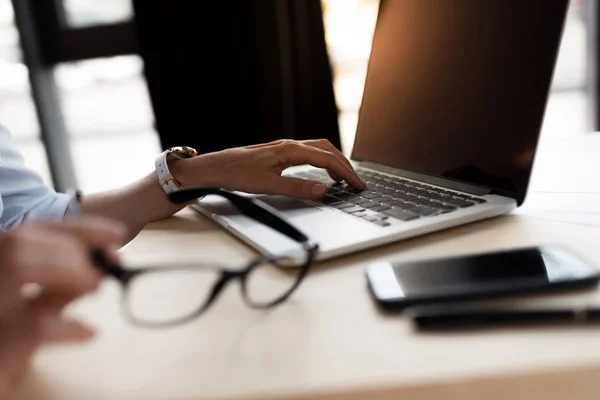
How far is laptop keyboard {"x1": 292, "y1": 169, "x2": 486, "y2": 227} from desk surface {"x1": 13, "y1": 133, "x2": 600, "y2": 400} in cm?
15

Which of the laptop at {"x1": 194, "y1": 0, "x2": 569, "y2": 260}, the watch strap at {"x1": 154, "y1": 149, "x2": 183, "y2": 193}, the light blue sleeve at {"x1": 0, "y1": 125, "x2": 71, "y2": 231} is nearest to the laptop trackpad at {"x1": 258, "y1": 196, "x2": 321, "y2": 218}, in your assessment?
the laptop at {"x1": 194, "y1": 0, "x2": 569, "y2": 260}

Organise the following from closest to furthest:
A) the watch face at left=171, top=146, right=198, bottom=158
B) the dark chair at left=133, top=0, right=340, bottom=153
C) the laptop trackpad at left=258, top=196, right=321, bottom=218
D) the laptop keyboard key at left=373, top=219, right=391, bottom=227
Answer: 1. the laptop keyboard key at left=373, top=219, right=391, bottom=227
2. the laptop trackpad at left=258, top=196, right=321, bottom=218
3. the watch face at left=171, top=146, right=198, bottom=158
4. the dark chair at left=133, top=0, right=340, bottom=153

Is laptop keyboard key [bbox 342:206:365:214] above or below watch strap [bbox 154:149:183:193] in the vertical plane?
below

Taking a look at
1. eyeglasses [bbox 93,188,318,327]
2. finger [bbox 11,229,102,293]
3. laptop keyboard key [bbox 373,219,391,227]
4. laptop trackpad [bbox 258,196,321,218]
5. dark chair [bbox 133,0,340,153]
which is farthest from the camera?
dark chair [bbox 133,0,340,153]

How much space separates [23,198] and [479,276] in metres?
0.65

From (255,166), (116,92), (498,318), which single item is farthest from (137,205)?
(116,92)

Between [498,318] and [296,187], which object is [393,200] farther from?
[498,318]

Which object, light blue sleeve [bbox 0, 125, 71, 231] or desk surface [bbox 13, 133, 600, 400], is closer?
desk surface [bbox 13, 133, 600, 400]

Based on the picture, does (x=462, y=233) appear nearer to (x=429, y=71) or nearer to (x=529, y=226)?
(x=529, y=226)

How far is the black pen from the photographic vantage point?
331 mm

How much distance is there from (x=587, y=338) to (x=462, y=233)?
0.22 m

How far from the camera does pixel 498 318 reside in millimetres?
339

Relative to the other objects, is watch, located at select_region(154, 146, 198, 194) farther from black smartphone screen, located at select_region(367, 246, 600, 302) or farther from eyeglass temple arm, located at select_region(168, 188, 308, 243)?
black smartphone screen, located at select_region(367, 246, 600, 302)

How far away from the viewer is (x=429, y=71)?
2.45 feet
